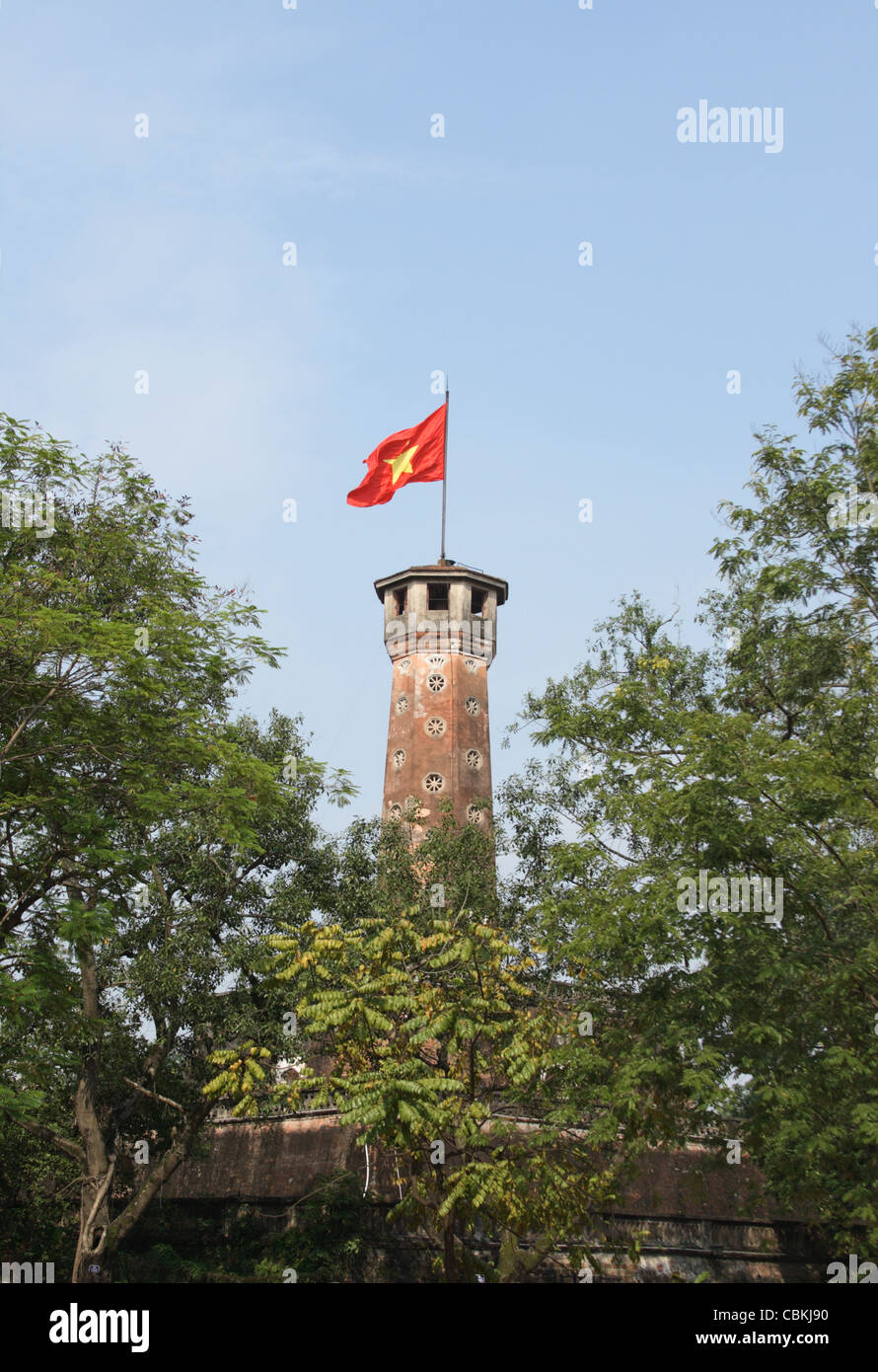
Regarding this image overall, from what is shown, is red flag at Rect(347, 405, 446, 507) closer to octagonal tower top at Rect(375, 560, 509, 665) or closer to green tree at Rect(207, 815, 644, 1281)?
octagonal tower top at Rect(375, 560, 509, 665)

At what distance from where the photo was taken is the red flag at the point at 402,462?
3109cm

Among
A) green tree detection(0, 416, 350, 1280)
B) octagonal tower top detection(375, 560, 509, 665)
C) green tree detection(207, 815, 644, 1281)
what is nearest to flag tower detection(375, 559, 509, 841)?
octagonal tower top detection(375, 560, 509, 665)

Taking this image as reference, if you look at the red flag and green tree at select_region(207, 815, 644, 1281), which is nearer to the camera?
green tree at select_region(207, 815, 644, 1281)

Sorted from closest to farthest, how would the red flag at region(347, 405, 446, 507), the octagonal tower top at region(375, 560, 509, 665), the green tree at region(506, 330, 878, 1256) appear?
the green tree at region(506, 330, 878, 1256), the red flag at region(347, 405, 446, 507), the octagonal tower top at region(375, 560, 509, 665)

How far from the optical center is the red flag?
3109 centimetres

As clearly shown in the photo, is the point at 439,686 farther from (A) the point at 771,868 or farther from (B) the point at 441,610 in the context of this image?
(A) the point at 771,868

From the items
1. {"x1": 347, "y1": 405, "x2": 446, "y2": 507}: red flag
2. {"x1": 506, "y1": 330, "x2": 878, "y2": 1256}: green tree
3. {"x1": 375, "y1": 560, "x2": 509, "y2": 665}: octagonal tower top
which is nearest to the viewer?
{"x1": 506, "y1": 330, "x2": 878, "y2": 1256}: green tree

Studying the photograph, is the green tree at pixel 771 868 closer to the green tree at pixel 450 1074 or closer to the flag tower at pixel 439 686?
the green tree at pixel 450 1074

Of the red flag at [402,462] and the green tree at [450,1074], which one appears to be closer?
the green tree at [450,1074]

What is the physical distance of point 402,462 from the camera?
31406mm

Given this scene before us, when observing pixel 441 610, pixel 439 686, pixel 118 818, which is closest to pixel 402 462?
pixel 441 610

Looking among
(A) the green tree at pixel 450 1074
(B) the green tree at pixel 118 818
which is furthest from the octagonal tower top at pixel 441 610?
(A) the green tree at pixel 450 1074

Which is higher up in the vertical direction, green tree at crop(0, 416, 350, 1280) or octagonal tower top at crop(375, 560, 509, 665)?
octagonal tower top at crop(375, 560, 509, 665)

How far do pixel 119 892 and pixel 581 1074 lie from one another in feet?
25.9
